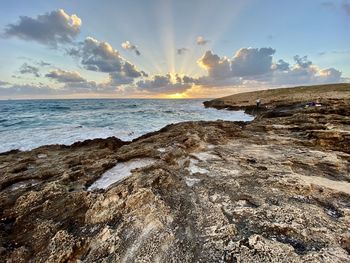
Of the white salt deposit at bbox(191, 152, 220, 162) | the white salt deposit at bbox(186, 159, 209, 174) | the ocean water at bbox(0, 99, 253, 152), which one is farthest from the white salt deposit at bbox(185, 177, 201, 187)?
the ocean water at bbox(0, 99, 253, 152)

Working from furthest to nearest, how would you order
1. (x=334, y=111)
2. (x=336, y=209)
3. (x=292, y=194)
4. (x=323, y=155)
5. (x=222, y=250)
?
(x=334, y=111) → (x=323, y=155) → (x=292, y=194) → (x=336, y=209) → (x=222, y=250)

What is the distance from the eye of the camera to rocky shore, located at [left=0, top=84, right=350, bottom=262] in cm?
416

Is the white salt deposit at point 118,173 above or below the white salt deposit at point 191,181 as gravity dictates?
below

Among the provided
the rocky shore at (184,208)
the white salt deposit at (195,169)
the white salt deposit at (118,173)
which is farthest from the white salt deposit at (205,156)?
the white salt deposit at (118,173)

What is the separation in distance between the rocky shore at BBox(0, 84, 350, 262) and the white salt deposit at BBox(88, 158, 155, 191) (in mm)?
72

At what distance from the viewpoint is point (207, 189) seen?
623cm

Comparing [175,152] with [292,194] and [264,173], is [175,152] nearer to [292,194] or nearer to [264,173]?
[264,173]

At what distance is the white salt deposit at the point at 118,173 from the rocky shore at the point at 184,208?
0.24 ft

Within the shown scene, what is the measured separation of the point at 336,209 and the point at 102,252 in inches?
184

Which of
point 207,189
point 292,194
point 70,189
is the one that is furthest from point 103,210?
point 292,194

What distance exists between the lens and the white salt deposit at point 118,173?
713cm

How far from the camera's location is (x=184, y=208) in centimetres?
536

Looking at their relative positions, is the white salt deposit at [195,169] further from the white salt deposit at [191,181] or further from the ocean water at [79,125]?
the ocean water at [79,125]

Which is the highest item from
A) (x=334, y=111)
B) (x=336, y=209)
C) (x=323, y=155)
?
(x=336, y=209)
